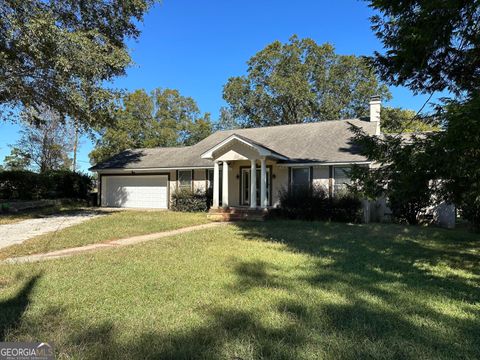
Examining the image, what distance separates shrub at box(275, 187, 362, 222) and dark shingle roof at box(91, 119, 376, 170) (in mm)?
1696

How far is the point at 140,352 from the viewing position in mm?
3414

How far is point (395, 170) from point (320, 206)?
358 inches

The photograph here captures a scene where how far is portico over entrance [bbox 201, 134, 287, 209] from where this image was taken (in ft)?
56.5

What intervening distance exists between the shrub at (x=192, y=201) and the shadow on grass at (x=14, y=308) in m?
14.8

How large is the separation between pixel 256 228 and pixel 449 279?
768cm

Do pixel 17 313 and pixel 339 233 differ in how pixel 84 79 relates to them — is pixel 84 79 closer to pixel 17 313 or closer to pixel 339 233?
pixel 339 233

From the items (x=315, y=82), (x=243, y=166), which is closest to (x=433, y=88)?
(x=243, y=166)

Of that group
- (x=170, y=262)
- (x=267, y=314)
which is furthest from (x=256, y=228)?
(x=267, y=314)

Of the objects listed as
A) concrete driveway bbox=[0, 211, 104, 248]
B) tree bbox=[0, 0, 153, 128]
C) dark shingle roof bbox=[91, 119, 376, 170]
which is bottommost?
concrete driveway bbox=[0, 211, 104, 248]

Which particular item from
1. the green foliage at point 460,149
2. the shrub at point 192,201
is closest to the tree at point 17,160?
the shrub at point 192,201

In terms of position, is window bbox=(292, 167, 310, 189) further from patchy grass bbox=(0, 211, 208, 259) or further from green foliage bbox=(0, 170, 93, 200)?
green foliage bbox=(0, 170, 93, 200)

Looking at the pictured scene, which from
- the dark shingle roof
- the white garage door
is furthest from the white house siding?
the white garage door

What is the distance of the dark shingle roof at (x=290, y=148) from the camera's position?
711 inches

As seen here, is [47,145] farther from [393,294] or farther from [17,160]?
[393,294]
